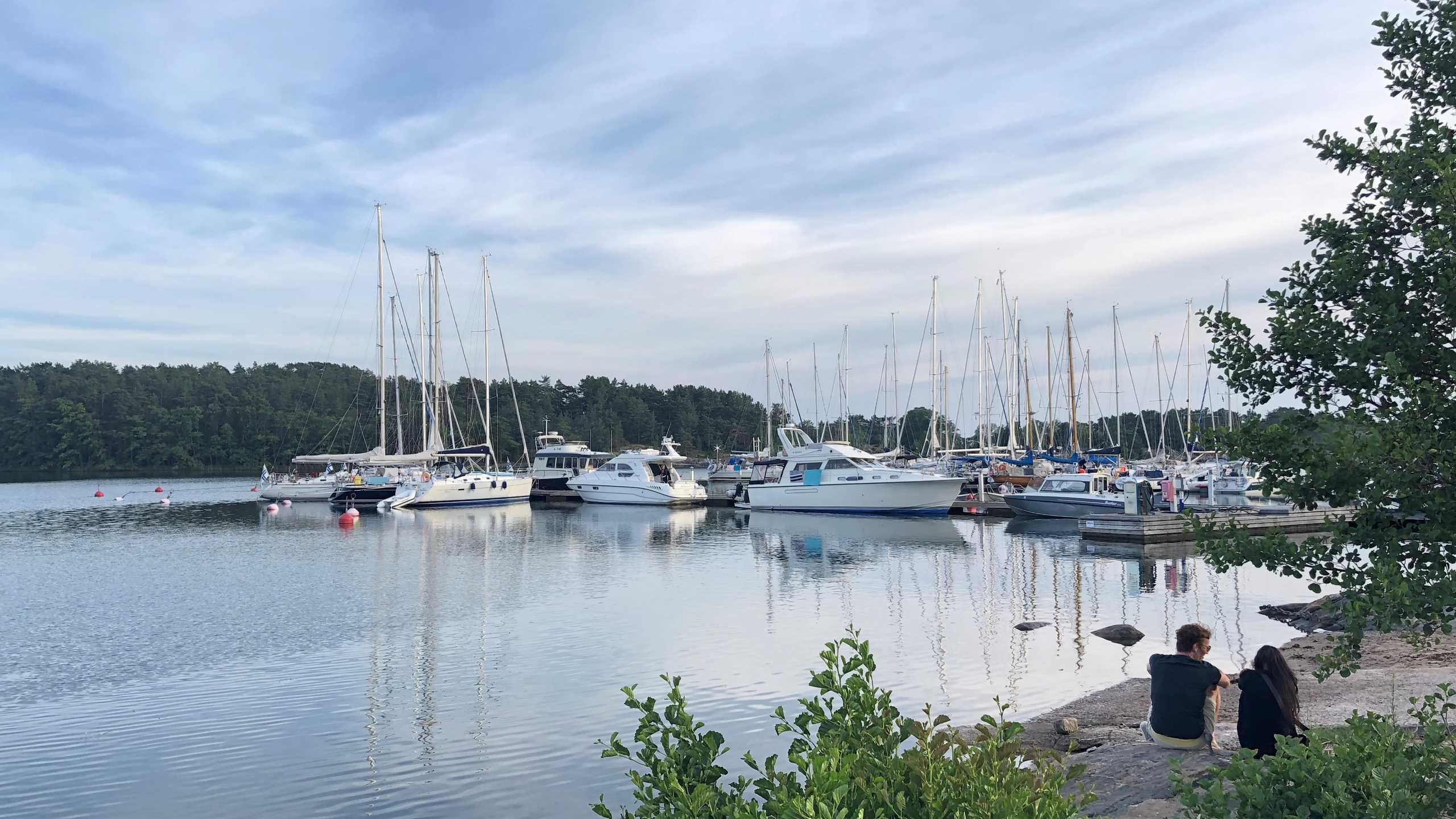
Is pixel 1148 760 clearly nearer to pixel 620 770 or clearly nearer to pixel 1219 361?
pixel 1219 361

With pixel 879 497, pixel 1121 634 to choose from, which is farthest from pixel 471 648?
pixel 879 497

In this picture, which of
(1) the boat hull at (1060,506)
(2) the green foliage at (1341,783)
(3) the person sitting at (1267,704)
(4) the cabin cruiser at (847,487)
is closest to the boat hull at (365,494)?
(4) the cabin cruiser at (847,487)

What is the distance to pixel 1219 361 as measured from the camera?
22.4 ft

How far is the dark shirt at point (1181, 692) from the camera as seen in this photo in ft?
30.8

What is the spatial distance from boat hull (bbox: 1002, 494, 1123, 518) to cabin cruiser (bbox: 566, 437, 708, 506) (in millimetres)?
22762

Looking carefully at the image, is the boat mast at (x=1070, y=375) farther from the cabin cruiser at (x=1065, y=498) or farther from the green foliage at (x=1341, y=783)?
the green foliage at (x=1341, y=783)

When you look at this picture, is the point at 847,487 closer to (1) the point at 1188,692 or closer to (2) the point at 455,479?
(2) the point at 455,479

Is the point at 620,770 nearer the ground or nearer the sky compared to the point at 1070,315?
nearer the ground

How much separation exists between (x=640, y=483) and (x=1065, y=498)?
28.7 m

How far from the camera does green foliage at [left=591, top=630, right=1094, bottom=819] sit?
4176mm

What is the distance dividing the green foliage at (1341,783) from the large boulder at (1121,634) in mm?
15574

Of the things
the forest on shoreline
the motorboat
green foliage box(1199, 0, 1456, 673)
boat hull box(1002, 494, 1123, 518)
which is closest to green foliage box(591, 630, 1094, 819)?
green foliage box(1199, 0, 1456, 673)

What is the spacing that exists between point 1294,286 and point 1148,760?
17.5 feet

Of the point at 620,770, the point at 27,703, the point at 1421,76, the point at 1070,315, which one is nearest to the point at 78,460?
the point at 1070,315
